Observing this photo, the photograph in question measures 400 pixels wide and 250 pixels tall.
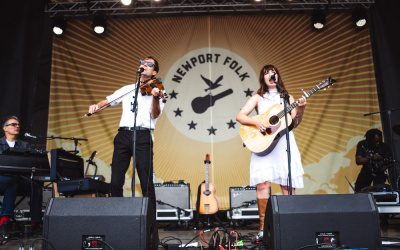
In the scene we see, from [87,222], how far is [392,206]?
3809mm

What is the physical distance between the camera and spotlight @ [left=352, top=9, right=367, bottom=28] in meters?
7.39

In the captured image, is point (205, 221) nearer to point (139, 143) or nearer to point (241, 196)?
point (241, 196)

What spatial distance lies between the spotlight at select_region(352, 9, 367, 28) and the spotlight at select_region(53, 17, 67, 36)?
5.16 meters

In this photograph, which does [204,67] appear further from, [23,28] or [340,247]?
[340,247]

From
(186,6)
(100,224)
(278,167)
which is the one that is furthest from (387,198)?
(186,6)

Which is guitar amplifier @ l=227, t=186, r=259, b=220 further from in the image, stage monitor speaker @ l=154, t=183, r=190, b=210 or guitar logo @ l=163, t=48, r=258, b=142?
guitar logo @ l=163, t=48, r=258, b=142

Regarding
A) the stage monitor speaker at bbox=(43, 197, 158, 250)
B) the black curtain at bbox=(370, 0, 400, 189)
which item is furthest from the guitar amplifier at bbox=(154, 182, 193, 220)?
the stage monitor speaker at bbox=(43, 197, 158, 250)

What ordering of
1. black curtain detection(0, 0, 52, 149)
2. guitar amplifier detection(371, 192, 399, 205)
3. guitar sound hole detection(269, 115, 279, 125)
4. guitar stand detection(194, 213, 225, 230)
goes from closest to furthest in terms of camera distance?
guitar sound hole detection(269, 115, 279, 125), guitar amplifier detection(371, 192, 399, 205), guitar stand detection(194, 213, 225, 230), black curtain detection(0, 0, 52, 149)

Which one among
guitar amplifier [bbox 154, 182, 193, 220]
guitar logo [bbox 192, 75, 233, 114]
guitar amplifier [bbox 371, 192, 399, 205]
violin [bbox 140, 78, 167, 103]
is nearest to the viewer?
violin [bbox 140, 78, 167, 103]

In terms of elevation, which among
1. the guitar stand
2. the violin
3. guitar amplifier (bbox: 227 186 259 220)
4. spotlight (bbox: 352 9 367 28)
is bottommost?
the guitar stand

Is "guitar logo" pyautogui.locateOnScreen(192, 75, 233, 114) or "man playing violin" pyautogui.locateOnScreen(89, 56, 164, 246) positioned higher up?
"guitar logo" pyautogui.locateOnScreen(192, 75, 233, 114)

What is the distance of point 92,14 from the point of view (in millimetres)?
7594

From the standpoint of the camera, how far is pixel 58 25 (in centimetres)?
753

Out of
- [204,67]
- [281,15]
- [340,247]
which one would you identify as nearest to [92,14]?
[204,67]
